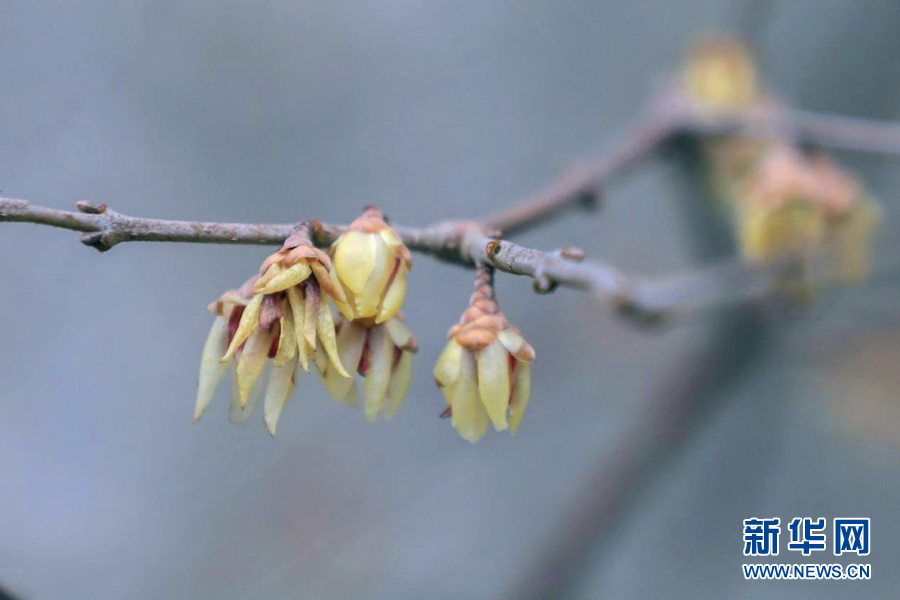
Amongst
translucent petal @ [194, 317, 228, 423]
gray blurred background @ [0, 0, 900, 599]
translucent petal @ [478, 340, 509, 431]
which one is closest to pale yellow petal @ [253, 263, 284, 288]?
translucent petal @ [194, 317, 228, 423]

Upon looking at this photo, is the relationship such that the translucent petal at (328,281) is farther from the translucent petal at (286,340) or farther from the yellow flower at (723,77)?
the yellow flower at (723,77)

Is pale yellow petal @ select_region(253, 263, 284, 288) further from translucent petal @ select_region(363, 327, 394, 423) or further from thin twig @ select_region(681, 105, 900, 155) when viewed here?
thin twig @ select_region(681, 105, 900, 155)

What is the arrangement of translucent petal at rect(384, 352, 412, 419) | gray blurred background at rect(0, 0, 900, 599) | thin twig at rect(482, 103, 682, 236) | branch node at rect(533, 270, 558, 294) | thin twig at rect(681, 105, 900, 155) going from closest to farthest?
branch node at rect(533, 270, 558, 294) < translucent petal at rect(384, 352, 412, 419) < thin twig at rect(482, 103, 682, 236) < thin twig at rect(681, 105, 900, 155) < gray blurred background at rect(0, 0, 900, 599)

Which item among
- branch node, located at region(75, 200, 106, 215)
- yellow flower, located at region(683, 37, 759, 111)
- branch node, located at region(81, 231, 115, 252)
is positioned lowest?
branch node, located at region(81, 231, 115, 252)

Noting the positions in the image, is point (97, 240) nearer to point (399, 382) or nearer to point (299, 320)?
point (299, 320)

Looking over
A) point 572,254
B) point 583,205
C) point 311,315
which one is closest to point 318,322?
A: point 311,315
